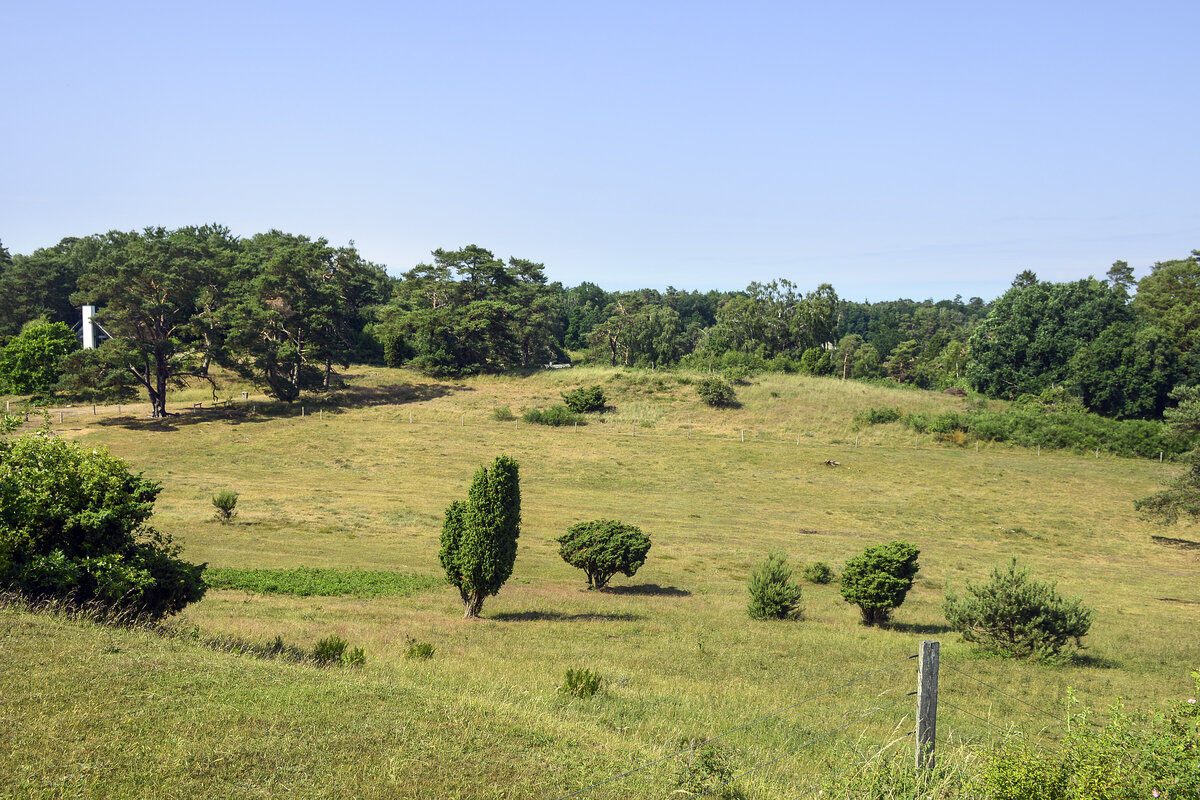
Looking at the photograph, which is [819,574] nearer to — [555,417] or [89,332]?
[555,417]

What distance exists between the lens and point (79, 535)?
1287 centimetres

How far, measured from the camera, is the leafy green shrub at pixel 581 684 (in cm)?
1220

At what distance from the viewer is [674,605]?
24219 millimetres

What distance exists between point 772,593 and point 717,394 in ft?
177

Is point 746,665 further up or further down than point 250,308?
further down

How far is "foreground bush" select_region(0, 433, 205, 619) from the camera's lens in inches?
472

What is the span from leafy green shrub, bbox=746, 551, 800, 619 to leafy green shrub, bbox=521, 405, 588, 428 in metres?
48.2

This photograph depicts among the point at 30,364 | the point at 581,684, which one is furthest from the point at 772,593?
the point at 30,364

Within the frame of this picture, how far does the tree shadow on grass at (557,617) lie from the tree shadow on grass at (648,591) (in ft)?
13.2

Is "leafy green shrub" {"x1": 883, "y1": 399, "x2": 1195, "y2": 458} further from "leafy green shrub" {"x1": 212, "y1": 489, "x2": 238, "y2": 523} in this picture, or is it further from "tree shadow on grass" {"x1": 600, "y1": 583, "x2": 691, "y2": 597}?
"leafy green shrub" {"x1": 212, "y1": 489, "x2": 238, "y2": 523}

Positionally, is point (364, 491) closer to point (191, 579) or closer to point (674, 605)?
point (674, 605)

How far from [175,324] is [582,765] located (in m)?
71.5

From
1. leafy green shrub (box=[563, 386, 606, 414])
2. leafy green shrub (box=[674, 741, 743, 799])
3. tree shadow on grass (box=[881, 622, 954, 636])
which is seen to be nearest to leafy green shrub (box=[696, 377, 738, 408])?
leafy green shrub (box=[563, 386, 606, 414])

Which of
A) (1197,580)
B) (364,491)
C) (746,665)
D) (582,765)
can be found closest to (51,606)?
(582,765)
